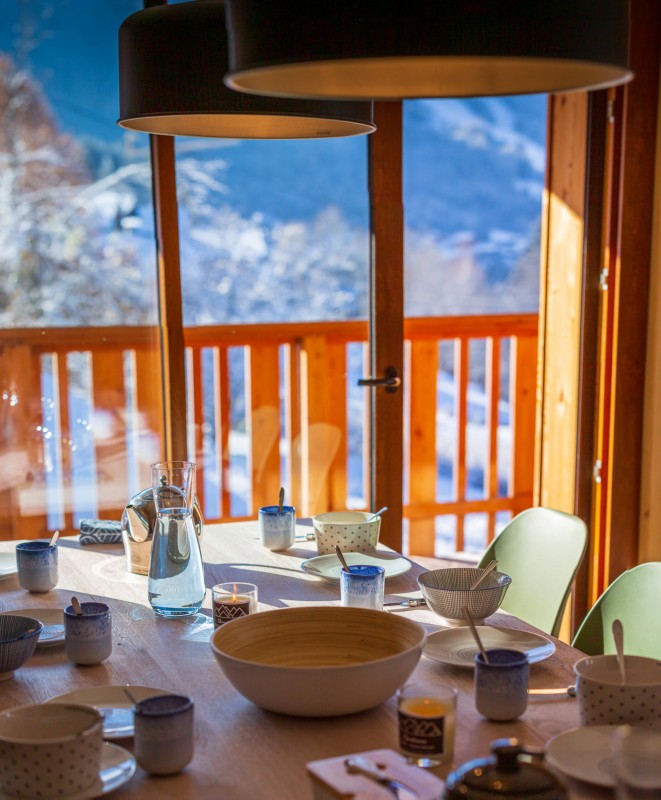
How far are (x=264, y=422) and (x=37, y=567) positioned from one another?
1856 mm

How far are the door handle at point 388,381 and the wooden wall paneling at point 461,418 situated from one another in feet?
3.98

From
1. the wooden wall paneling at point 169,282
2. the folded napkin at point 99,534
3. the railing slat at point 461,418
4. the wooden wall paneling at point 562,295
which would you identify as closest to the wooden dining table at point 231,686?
the folded napkin at point 99,534

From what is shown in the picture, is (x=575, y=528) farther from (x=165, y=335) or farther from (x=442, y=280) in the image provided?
(x=442, y=280)

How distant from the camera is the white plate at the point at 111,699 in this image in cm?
130

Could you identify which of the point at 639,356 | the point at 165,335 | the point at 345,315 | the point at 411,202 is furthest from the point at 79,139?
the point at 639,356

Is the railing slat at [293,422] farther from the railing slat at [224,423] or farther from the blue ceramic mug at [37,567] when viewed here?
the blue ceramic mug at [37,567]

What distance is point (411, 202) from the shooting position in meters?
4.09

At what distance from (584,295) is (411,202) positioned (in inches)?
38.9

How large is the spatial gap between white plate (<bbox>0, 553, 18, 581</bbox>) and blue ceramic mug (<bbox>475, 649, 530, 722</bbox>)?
1092 millimetres

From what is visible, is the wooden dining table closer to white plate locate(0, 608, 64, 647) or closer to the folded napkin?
white plate locate(0, 608, 64, 647)

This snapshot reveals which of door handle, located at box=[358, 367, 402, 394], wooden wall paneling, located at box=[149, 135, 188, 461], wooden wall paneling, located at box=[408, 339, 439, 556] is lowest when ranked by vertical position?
wooden wall paneling, located at box=[408, 339, 439, 556]

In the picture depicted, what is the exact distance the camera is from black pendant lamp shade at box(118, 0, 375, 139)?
149 centimetres

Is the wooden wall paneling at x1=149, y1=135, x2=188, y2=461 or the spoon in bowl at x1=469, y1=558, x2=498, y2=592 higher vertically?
the wooden wall paneling at x1=149, y1=135, x2=188, y2=461

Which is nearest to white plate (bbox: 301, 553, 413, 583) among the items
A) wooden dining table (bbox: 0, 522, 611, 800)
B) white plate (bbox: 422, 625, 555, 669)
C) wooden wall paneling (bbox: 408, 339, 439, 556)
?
wooden dining table (bbox: 0, 522, 611, 800)
